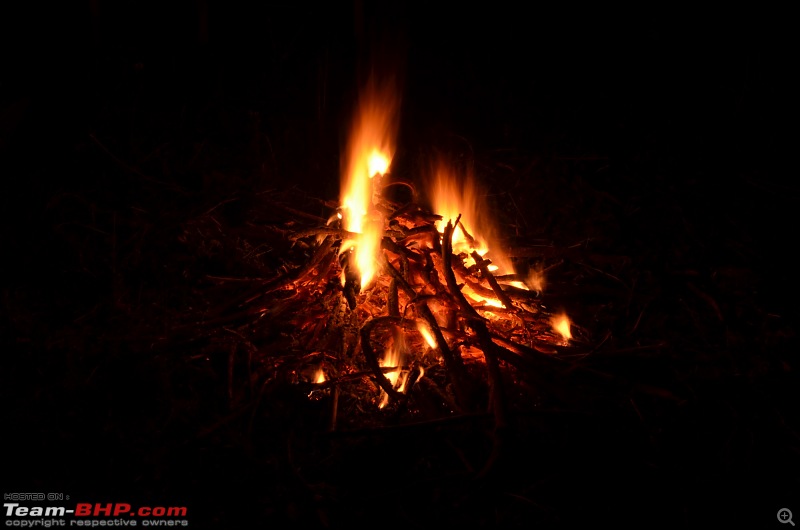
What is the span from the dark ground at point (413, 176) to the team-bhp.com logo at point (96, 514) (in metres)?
0.03

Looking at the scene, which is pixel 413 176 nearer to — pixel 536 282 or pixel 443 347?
pixel 536 282

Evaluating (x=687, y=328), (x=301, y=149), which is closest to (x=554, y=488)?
(x=687, y=328)

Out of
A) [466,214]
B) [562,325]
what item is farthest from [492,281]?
[466,214]

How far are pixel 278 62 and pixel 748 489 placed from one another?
3782 mm

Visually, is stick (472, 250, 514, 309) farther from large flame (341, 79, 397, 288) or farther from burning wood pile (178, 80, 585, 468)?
large flame (341, 79, 397, 288)

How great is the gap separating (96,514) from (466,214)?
6.25 feet

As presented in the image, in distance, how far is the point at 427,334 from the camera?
7.41 feet

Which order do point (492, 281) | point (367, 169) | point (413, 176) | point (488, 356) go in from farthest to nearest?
point (413, 176), point (367, 169), point (492, 281), point (488, 356)

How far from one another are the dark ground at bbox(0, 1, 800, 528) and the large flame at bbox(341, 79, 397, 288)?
1.13ft

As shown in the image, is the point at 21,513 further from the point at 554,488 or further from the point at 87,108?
the point at 87,108

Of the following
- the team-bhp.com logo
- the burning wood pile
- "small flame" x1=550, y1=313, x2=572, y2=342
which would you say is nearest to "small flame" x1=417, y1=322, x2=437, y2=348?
the burning wood pile

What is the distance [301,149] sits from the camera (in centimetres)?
353

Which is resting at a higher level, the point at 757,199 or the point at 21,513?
the point at 757,199

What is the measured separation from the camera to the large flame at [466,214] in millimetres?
2627
